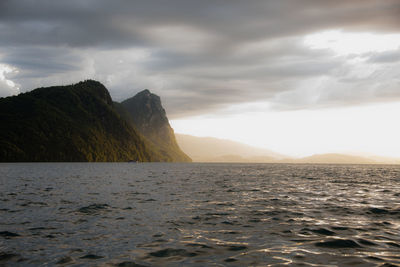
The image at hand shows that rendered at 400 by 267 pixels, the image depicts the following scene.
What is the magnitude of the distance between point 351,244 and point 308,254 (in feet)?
10.9

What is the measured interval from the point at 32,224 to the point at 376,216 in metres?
24.2

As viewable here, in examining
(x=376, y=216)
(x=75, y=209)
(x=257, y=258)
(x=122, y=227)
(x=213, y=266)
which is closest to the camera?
(x=213, y=266)

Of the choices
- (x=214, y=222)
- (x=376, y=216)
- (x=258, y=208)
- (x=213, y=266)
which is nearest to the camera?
(x=213, y=266)

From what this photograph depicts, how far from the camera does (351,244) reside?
15.7 meters

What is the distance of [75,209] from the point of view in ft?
86.0

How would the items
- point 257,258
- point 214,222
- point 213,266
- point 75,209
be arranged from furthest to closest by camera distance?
point 75,209 < point 214,222 < point 257,258 < point 213,266

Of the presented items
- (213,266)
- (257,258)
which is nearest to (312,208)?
(257,258)

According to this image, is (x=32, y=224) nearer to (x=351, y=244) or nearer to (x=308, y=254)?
(x=308, y=254)

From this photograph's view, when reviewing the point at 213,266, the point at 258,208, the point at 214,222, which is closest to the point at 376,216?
the point at 258,208

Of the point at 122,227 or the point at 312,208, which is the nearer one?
the point at 122,227

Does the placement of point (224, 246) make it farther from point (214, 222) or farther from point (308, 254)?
point (214, 222)

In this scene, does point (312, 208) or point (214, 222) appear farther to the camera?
point (312, 208)

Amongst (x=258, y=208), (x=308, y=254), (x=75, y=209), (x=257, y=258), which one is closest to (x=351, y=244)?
(x=308, y=254)

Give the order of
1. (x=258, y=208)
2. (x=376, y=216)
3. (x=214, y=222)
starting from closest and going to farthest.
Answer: (x=214, y=222), (x=376, y=216), (x=258, y=208)
